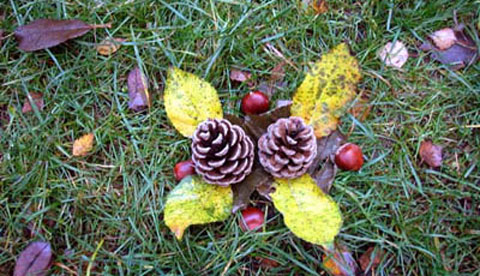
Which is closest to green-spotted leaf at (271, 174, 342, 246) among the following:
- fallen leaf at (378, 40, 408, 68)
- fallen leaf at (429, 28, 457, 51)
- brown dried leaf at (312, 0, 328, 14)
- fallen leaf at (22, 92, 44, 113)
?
fallen leaf at (378, 40, 408, 68)

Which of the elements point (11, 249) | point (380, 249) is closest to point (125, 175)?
point (11, 249)

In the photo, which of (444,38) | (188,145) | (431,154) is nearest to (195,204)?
(188,145)

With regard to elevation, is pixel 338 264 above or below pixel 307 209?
below

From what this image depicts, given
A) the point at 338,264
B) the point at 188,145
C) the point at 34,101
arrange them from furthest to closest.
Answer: the point at 34,101 → the point at 188,145 → the point at 338,264

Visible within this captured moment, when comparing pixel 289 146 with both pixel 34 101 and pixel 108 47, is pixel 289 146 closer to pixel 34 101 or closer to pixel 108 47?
pixel 108 47

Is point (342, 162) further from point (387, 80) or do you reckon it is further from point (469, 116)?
point (469, 116)

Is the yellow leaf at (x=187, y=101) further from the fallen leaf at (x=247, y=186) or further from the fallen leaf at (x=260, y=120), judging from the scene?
the fallen leaf at (x=247, y=186)
